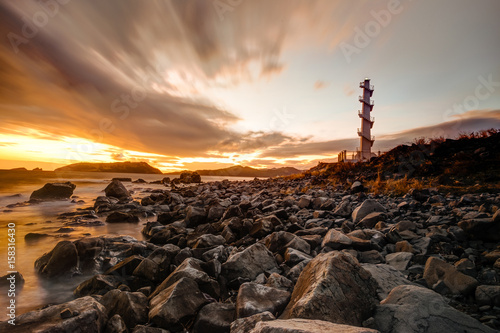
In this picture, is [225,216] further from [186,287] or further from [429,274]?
[429,274]

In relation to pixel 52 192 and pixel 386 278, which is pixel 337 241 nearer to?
pixel 386 278

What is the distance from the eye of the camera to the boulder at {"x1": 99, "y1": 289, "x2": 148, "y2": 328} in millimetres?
2423

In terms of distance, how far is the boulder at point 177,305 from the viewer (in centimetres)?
232

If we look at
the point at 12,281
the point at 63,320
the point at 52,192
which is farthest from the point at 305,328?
the point at 52,192

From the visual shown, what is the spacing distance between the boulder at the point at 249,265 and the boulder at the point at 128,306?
119 centimetres

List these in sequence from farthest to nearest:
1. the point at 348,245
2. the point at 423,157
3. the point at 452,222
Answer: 1. the point at 423,157
2. the point at 452,222
3. the point at 348,245

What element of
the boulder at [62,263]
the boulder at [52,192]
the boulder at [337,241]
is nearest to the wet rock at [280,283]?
the boulder at [337,241]

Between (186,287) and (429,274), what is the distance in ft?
10.1

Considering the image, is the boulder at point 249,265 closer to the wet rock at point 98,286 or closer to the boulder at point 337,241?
the boulder at point 337,241

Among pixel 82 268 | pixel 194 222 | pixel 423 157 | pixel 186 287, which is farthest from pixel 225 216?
pixel 423 157

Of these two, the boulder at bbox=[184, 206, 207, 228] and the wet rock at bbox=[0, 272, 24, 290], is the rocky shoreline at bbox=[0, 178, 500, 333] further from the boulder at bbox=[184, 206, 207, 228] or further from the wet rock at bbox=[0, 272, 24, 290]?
the boulder at bbox=[184, 206, 207, 228]

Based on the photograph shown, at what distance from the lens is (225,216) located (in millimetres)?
6941

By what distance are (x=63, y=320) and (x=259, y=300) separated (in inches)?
77.3

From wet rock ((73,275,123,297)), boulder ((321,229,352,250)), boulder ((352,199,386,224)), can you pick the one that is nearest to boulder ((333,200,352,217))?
boulder ((352,199,386,224))
